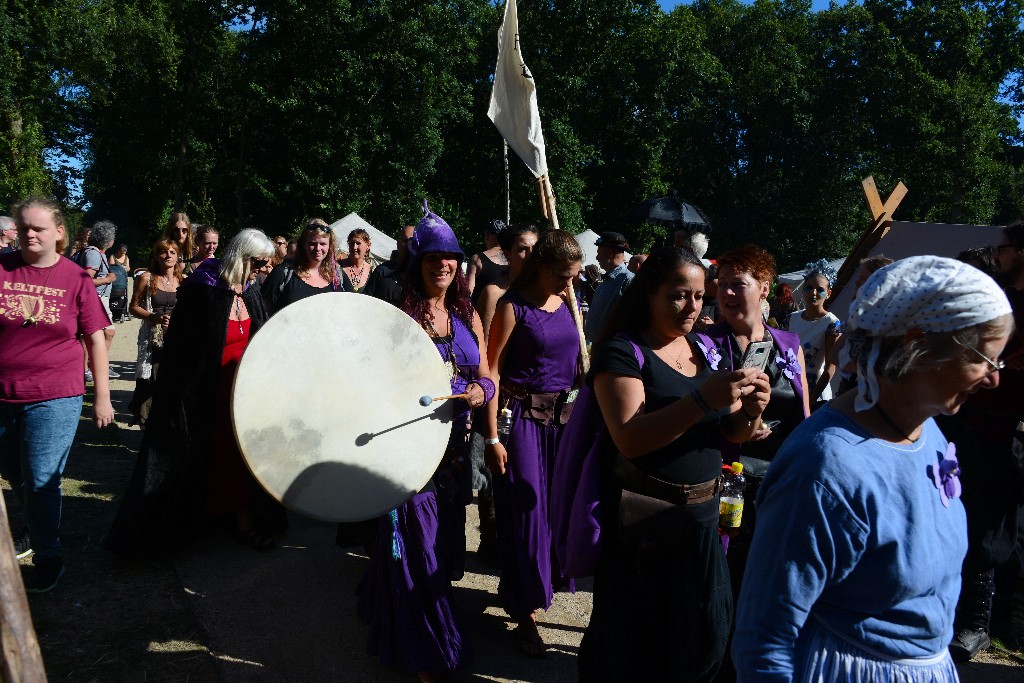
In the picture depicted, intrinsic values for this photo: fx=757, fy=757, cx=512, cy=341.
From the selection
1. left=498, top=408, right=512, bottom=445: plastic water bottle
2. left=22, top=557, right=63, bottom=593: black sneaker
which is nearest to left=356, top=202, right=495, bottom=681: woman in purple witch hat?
left=498, top=408, right=512, bottom=445: plastic water bottle

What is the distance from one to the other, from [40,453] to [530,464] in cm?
241

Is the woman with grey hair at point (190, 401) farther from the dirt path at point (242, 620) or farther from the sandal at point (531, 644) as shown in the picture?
the sandal at point (531, 644)

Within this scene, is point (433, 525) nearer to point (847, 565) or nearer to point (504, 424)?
point (504, 424)

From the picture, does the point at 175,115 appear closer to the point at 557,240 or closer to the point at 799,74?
the point at 799,74

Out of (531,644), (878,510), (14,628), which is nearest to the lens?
(878,510)

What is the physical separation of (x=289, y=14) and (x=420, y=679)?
2830 cm

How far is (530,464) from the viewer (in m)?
3.65

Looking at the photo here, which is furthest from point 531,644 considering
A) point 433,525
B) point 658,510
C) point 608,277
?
point 608,277

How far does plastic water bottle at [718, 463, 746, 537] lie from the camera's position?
282cm

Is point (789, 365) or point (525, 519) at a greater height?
point (789, 365)

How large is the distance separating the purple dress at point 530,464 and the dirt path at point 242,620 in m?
0.30

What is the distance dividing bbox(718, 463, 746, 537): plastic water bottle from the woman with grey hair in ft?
9.27

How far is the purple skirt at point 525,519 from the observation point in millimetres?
3553

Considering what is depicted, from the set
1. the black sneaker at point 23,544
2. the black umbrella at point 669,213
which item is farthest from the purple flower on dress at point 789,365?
the black umbrella at point 669,213
